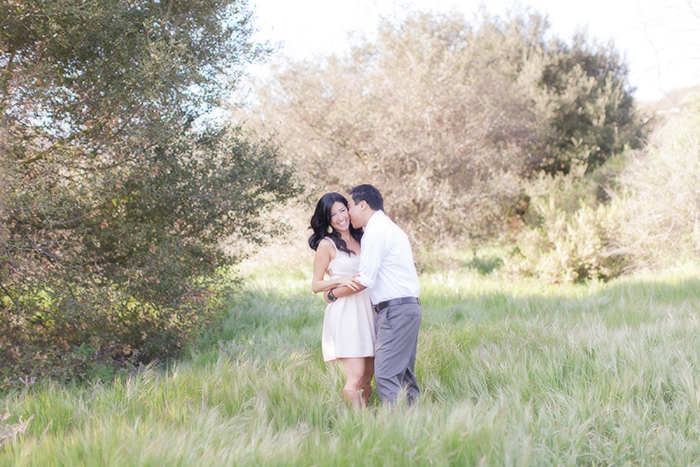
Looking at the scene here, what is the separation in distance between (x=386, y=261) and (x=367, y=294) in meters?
0.43

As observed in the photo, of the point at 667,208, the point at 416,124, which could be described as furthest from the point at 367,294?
the point at 667,208

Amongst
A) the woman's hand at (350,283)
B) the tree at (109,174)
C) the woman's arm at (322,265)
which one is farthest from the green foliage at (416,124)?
the woman's hand at (350,283)

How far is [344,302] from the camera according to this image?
3.88 metres

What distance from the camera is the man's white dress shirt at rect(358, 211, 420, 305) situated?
3.58 m

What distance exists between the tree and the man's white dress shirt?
2899mm

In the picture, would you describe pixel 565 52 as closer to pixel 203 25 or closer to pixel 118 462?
pixel 203 25

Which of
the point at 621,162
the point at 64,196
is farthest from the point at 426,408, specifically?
the point at 621,162

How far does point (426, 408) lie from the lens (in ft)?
10.9

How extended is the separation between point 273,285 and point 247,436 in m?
8.87

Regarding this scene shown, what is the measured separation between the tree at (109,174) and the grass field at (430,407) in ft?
2.69

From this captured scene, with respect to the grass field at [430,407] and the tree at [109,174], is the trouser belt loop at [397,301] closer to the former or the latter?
the grass field at [430,407]

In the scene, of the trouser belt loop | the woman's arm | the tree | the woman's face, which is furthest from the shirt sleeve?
the tree

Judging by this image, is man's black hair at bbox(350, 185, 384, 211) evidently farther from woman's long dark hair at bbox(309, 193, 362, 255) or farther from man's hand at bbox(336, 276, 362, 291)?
man's hand at bbox(336, 276, 362, 291)

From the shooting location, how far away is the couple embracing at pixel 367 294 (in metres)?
3.63
